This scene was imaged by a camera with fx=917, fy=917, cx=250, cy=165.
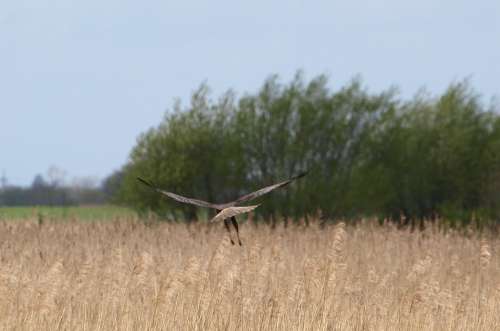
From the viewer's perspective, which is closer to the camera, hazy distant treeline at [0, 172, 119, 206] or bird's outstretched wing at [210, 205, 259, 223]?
bird's outstretched wing at [210, 205, 259, 223]

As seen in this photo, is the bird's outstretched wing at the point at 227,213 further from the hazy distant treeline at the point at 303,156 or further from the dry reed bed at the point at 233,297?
the hazy distant treeline at the point at 303,156

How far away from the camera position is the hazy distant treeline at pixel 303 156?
2669 centimetres

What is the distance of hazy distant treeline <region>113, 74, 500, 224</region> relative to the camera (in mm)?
26688

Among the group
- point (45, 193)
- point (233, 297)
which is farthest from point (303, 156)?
point (45, 193)

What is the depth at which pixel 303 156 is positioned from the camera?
88.2 ft

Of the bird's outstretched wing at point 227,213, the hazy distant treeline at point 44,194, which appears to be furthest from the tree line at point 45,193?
the bird's outstretched wing at point 227,213

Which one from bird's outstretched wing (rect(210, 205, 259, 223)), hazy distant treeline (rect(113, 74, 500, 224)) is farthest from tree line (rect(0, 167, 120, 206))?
bird's outstretched wing (rect(210, 205, 259, 223))

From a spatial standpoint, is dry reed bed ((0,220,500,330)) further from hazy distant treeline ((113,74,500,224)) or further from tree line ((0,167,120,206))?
tree line ((0,167,120,206))

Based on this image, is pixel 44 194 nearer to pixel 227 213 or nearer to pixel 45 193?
pixel 45 193

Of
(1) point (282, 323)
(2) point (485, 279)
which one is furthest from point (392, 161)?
(1) point (282, 323)

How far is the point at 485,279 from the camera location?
9930 mm

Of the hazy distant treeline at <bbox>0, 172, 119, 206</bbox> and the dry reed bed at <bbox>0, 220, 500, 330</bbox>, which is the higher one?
the hazy distant treeline at <bbox>0, 172, 119, 206</bbox>

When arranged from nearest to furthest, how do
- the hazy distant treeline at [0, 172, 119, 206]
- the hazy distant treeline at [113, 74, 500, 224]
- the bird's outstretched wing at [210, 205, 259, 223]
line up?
1. the bird's outstretched wing at [210, 205, 259, 223]
2. the hazy distant treeline at [113, 74, 500, 224]
3. the hazy distant treeline at [0, 172, 119, 206]

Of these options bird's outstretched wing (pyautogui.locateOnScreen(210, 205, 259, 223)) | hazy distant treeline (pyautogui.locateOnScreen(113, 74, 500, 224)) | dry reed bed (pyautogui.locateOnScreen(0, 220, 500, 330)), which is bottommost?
dry reed bed (pyautogui.locateOnScreen(0, 220, 500, 330))
